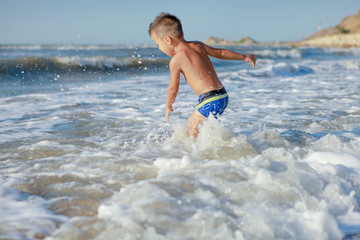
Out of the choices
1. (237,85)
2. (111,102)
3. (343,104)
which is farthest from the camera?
(237,85)

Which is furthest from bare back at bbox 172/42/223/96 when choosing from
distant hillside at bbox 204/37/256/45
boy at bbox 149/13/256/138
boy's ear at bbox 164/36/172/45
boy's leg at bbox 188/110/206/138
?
distant hillside at bbox 204/37/256/45

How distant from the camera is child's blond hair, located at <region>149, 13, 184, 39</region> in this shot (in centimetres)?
335

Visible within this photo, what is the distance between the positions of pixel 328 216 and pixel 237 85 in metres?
7.58

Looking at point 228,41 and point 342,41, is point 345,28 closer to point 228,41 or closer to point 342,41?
point 228,41

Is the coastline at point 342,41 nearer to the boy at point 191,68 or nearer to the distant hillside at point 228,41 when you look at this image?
the boy at point 191,68

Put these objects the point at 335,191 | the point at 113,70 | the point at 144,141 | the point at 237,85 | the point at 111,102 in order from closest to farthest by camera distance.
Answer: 1. the point at 335,191
2. the point at 144,141
3. the point at 111,102
4. the point at 237,85
5. the point at 113,70

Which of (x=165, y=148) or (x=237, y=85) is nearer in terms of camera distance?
(x=165, y=148)

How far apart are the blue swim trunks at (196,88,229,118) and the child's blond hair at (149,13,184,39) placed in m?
0.70

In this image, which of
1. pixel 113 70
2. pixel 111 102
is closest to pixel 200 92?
pixel 111 102

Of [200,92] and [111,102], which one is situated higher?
[200,92]

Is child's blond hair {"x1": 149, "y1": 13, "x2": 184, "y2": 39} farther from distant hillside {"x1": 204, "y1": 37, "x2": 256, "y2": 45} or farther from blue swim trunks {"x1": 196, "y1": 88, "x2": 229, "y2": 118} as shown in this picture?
distant hillside {"x1": 204, "y1": 37, "x2": 256, "y2": 45}

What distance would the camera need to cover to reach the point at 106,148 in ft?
10.6

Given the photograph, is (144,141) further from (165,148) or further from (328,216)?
(328,216)

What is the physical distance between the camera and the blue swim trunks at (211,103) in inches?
130
